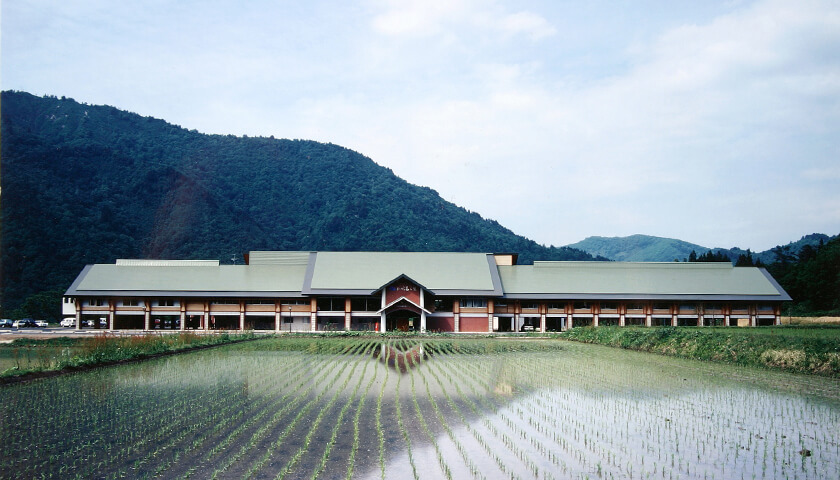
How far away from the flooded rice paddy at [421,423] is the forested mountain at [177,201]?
49074 mm

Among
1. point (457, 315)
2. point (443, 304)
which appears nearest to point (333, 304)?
point (443, 304)

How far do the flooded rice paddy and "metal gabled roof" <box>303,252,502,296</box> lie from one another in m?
23.0

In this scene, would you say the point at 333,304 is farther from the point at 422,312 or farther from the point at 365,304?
the point at 422,312

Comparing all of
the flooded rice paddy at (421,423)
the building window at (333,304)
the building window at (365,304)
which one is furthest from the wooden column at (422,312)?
the flooded rice paddy at (421,423)

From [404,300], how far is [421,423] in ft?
100

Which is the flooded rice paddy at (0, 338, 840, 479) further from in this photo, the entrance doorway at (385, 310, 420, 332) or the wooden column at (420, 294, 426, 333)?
the entrance doorway at (385, 310, 420, 332)

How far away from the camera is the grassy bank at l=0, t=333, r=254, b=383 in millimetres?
18672

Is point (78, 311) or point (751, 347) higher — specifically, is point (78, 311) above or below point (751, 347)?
above

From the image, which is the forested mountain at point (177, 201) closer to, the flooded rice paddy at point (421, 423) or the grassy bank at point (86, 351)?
the grassy bank at point (86, 351)

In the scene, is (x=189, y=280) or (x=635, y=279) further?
(x=635, y=279)

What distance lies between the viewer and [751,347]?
2172 cm

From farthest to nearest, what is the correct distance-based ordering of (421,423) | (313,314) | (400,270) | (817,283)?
(817,283), (400,270), (313,314), (421,423)

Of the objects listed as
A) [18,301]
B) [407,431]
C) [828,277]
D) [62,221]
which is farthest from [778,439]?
[62,221]

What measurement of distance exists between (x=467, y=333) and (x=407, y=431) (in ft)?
102
